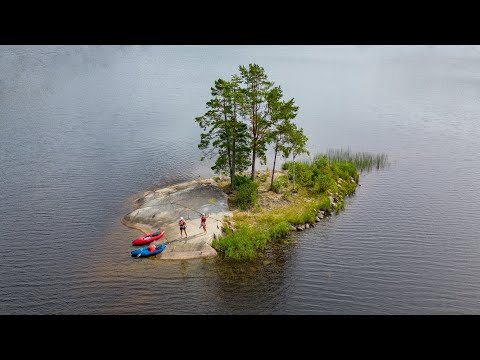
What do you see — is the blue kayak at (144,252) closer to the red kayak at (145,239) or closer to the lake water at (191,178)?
the lake water at (191,178)

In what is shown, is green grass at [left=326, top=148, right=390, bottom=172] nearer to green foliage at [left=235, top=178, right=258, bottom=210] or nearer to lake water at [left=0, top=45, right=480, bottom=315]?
lake water at [left=0, top=45, right=480, bottom=315]

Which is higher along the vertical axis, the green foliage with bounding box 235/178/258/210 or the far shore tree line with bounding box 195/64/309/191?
the far shore tree line with bounding box 195/64/309/191

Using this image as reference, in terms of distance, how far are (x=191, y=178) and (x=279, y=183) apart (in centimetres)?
1037

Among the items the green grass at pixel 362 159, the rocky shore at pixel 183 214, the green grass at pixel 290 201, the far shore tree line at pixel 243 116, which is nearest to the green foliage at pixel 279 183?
the green grass at pixel 290 201

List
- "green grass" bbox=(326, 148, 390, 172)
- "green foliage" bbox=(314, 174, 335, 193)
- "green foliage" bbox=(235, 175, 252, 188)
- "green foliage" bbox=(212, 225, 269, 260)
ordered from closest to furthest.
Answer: "green foliage" bbox=(212, 225, 269, 260), "green foliage" bbox=(235, 175, 252, 188), "green foliage" bbox=(314, 174, 335, 193), "green grass" bbox=(326, 148, 390, 172)

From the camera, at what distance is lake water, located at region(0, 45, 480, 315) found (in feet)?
85.3

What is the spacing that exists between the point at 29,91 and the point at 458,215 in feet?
236

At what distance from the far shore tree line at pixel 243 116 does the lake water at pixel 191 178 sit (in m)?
8.25

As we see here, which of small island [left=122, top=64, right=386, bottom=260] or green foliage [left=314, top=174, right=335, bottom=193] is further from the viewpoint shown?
green foliage [left=314, top=174, right=335, bottom=193]

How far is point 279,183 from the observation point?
133 feet

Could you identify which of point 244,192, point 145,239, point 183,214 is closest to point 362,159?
point 244,192

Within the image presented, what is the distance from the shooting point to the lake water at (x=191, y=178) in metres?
26.0

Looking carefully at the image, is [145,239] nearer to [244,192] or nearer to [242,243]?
[242,243]

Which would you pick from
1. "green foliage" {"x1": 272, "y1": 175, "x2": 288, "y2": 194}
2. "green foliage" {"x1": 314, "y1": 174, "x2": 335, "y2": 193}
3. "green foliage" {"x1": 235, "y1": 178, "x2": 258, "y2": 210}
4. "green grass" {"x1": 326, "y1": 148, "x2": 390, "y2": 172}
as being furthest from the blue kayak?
"green grass" {"x1": 326, "y1": 148, "x2": 390, "y2": 172}
